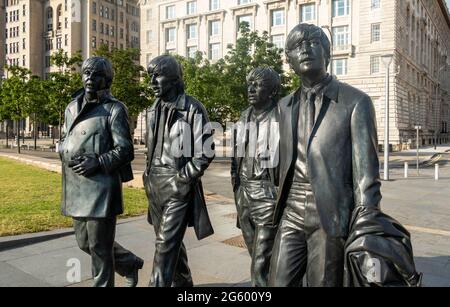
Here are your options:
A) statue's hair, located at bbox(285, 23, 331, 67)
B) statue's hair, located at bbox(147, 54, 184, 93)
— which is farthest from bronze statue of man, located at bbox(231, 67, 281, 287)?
statue's hair, located at bbox(285, 23, 331, 67)

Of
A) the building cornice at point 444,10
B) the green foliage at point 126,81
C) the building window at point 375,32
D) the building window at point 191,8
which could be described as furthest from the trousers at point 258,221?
the building cornice at point 444,10

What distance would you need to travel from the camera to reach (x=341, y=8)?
1772 inches

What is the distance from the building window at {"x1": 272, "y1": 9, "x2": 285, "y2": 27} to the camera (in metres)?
49.2

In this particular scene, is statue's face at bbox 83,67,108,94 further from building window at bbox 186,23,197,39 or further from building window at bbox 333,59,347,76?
building window at bbox 186,23,197,39

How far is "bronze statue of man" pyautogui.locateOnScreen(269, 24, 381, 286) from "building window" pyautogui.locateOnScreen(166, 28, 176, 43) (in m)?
57.7

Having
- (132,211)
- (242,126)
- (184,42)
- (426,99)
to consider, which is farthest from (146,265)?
(426,99)

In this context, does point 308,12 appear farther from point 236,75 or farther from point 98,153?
point 98,153

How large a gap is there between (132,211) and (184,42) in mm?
50626

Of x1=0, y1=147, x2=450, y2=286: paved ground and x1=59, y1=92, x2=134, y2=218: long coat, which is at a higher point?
x1=59, y1=92, x2=134, y2=218: long coat

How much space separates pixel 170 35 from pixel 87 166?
5752 cm

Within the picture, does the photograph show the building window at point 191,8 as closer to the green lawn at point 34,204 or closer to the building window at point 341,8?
the building window at point 341,8

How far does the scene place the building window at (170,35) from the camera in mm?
58122

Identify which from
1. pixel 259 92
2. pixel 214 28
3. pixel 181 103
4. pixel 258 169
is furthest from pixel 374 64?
pixel 181 103

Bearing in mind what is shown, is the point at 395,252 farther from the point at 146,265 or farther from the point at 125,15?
the point at 125,15
